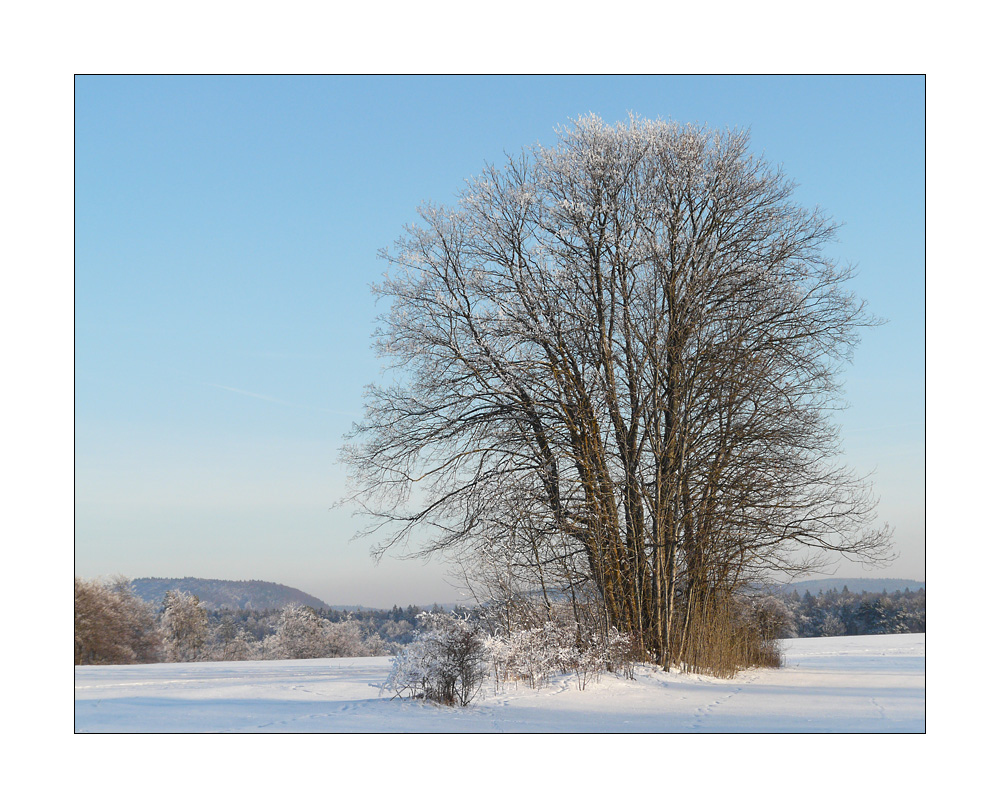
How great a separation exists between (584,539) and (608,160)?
7.47m

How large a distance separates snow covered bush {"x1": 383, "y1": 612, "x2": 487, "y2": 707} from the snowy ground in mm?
249

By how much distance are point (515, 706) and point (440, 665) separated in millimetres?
1150

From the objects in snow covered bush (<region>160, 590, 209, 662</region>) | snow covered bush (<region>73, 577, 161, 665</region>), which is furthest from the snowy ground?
snow covered bush (<region>160, 590, 209, 662</region>)

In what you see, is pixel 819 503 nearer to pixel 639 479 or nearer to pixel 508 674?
pixel 639 479

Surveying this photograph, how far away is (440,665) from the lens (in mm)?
9086

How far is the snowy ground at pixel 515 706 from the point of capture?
7715mm

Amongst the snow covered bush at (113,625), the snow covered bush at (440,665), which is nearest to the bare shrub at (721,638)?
the snow covered bush at (440,665)

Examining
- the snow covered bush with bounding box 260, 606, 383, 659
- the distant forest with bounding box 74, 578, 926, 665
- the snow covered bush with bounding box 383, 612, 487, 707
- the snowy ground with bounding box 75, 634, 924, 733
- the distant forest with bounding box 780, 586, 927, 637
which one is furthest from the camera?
the snow covered bush with bounding box 260, 606, 383, 659

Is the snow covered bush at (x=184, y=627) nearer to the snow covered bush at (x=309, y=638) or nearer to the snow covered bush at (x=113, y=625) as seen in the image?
the snow covered bush at (x=113, y=625)

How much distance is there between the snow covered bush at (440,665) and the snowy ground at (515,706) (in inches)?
9.8

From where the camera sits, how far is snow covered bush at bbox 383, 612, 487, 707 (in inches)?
359

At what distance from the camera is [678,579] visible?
1462 centimetres

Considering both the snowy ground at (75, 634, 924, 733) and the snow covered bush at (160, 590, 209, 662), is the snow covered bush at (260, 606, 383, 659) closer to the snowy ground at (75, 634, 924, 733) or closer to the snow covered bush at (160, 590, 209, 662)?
the snow covered bush at (160, 590, 209, 662)
